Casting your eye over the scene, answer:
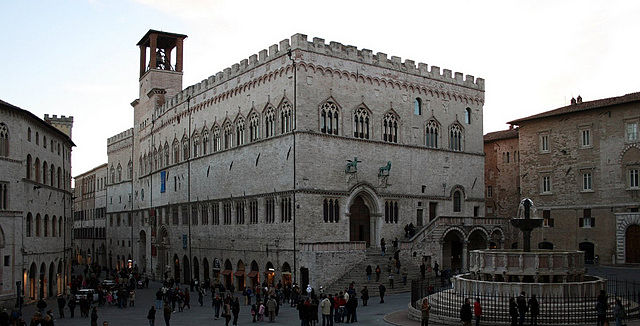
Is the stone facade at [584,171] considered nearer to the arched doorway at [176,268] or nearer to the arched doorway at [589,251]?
the arched doorway at [589,251]

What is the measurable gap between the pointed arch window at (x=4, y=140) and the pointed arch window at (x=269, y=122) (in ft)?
53.9

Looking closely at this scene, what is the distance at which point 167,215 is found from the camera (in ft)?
212

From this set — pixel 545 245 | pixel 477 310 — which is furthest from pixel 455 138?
pixel 477 310

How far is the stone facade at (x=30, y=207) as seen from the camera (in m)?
38.6

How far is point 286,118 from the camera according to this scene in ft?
148

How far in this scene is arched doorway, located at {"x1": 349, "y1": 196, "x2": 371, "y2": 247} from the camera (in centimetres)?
4622

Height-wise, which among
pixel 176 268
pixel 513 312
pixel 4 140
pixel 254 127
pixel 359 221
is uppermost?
pixel 254 127

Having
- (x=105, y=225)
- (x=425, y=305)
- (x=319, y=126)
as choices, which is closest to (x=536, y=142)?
(x=319, y=126)

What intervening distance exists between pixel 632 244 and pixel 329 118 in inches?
940

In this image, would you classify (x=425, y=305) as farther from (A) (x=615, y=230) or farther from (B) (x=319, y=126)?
(A) (x=615, y=230)

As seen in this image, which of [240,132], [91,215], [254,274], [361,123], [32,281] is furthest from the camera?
[91,215]

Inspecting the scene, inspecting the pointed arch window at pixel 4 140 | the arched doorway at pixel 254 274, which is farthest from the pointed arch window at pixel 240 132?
the pointed arch window at pixel 4 140

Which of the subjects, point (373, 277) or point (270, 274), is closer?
point (373, 277)

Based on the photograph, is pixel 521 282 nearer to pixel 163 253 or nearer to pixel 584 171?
pixel 584 171
